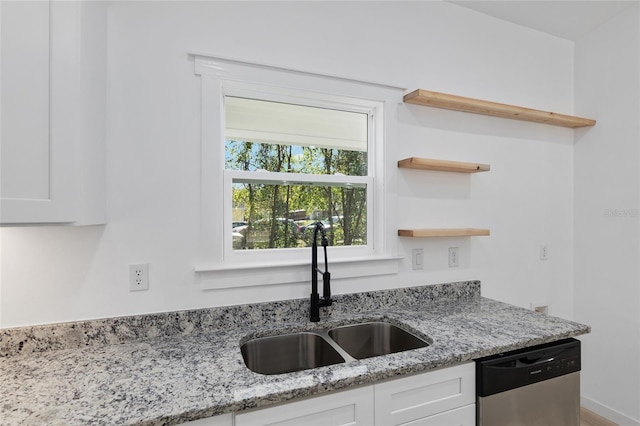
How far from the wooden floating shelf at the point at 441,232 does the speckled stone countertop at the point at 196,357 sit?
34cm

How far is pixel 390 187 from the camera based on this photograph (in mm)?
1890

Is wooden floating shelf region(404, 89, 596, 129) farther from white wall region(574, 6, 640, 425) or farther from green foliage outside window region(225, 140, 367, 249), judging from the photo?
green foliage outside window region(225, 140, 367, 249)

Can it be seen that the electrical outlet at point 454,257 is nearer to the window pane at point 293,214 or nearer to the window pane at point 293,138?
the window pane at point 293,214

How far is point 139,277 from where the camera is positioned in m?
1.44

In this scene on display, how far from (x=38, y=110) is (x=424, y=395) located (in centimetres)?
161

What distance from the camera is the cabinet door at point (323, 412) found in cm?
102

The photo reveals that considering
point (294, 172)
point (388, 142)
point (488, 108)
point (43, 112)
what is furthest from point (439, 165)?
point (43, 112)

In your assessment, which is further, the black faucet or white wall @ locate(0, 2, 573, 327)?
the black faucet

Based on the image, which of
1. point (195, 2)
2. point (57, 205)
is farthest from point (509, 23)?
point (57, 205)

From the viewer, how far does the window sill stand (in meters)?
1.54

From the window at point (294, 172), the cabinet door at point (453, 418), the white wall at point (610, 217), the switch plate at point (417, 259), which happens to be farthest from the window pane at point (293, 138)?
the white wall at point (610, 217)

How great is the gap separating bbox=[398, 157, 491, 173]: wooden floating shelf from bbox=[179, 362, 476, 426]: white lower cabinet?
100cm

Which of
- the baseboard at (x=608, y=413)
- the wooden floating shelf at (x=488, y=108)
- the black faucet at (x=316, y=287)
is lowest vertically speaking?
the baseboard at (x=608, y=413)

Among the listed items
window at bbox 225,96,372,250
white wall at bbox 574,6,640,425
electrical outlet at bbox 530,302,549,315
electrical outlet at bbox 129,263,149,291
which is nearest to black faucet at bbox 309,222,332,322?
window at bbox 225,96,372,250
